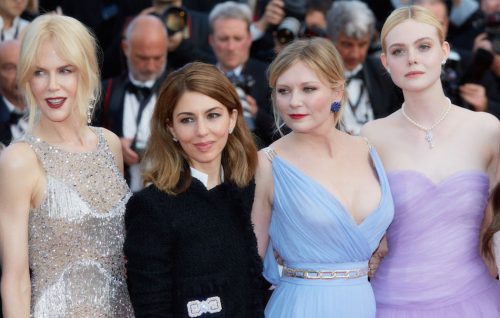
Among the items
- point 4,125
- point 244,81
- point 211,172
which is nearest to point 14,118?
point 4,125

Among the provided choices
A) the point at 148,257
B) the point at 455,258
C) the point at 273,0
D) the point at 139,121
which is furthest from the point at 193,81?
the point at 273,0

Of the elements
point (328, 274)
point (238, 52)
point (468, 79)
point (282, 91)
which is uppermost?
point (238, 52)

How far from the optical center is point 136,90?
6371 millimetres

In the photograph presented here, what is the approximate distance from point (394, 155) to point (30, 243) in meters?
A: 1.62

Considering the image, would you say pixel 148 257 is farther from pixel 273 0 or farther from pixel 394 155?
pixel 273 0

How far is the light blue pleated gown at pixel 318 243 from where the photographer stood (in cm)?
→ 391

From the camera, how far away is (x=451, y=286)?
410 centimetres

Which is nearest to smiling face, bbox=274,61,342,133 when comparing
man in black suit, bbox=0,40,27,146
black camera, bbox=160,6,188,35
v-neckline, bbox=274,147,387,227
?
v-neckline, bbox=274,147,387,227

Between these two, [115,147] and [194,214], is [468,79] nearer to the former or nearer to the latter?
[115,147]

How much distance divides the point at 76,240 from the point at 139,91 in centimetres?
271

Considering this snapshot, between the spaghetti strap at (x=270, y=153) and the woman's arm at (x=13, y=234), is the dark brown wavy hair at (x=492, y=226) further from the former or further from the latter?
the woman's arm at (x=13, y=234)

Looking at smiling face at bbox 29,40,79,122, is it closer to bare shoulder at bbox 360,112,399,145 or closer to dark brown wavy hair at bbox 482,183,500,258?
bare shoulder at bbox 360,112,399,145

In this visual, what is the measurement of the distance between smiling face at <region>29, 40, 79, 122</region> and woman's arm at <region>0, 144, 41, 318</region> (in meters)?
0.28

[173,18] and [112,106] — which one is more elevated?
[173,18]
